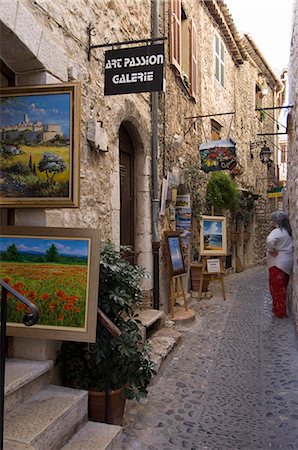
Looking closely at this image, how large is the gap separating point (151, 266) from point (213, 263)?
2.12m

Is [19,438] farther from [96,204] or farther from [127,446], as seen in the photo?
[96,204]

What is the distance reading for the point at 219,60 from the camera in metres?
10.5

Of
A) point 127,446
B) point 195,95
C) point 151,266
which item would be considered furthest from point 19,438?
point 195,95

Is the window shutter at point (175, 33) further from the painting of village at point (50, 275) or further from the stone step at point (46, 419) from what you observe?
the stone step at point (46, 419)

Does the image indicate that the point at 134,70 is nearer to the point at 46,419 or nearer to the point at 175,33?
the point at 46,419

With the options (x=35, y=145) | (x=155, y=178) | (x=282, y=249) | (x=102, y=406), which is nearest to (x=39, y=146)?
(x=35, y=145)

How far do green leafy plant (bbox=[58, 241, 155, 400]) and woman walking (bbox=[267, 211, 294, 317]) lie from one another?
11.5ft

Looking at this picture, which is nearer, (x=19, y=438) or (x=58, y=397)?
(x=19, y=438)

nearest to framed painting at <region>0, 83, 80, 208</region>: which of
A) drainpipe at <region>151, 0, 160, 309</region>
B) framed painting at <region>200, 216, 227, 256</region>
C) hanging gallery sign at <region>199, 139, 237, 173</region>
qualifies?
drainpipe at <region>151, 0, 160, 309</region>

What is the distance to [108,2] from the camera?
4180 mm

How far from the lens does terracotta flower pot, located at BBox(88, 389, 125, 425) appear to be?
9.02ft

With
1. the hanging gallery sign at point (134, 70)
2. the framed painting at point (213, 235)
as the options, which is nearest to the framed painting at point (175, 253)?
the framed painting at point (213, 235)

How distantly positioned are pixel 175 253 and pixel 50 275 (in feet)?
11.6

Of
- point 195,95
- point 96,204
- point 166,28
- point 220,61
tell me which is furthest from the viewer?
point 220,61
